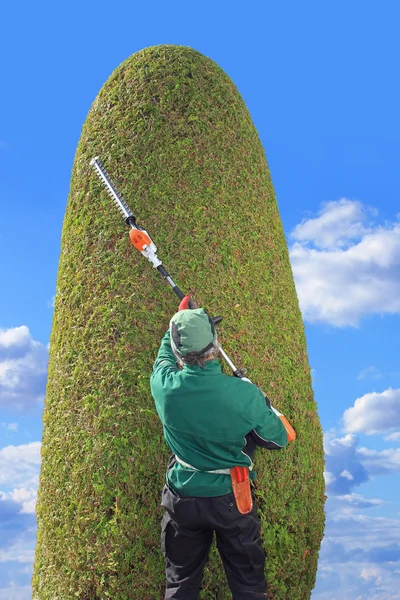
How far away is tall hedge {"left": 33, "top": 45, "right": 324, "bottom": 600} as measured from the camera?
5.35 metres

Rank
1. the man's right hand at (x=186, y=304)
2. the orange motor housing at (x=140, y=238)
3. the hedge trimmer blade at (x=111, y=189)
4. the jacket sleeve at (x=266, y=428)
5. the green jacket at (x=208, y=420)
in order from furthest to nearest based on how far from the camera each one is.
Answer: the hedge trimmer blade at (x=111, y=189) < the orange motor housing at (x=140, y=238) < the man's right hand at (x=186, y=304) < the jacket sleeve at (x=266, y=428) < the green jacket at (x=208, y=420)

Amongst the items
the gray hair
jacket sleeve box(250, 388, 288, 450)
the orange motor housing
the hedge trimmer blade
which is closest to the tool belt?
jacket sleeve box(250, 388, 288, 450)

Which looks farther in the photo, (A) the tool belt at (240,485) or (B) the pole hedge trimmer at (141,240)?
(B) the pole hedge trimmer at (141,240)

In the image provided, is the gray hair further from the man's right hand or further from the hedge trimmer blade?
the hedge trimmer blade

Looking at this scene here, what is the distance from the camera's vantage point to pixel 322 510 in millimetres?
6094

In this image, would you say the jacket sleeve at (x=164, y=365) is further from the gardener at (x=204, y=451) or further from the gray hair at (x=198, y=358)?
the gray hair at (x=198, y=358)

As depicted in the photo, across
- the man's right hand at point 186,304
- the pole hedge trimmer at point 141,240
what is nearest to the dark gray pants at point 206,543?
the pole hedge trimmer at point 141,240

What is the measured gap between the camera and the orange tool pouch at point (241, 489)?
4566 mm

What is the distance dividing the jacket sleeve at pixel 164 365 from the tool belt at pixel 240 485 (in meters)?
0.61

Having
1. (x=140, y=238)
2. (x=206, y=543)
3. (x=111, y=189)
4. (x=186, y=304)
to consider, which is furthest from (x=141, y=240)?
(x=206, y=543)

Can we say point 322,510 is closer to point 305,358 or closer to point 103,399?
point 305,358

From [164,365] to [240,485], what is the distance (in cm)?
98

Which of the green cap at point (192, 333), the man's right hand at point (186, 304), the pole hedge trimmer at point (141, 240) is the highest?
the pole hedge trimmer at point (141, 240)

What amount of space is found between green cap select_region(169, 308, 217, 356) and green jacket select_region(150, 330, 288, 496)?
138mm
